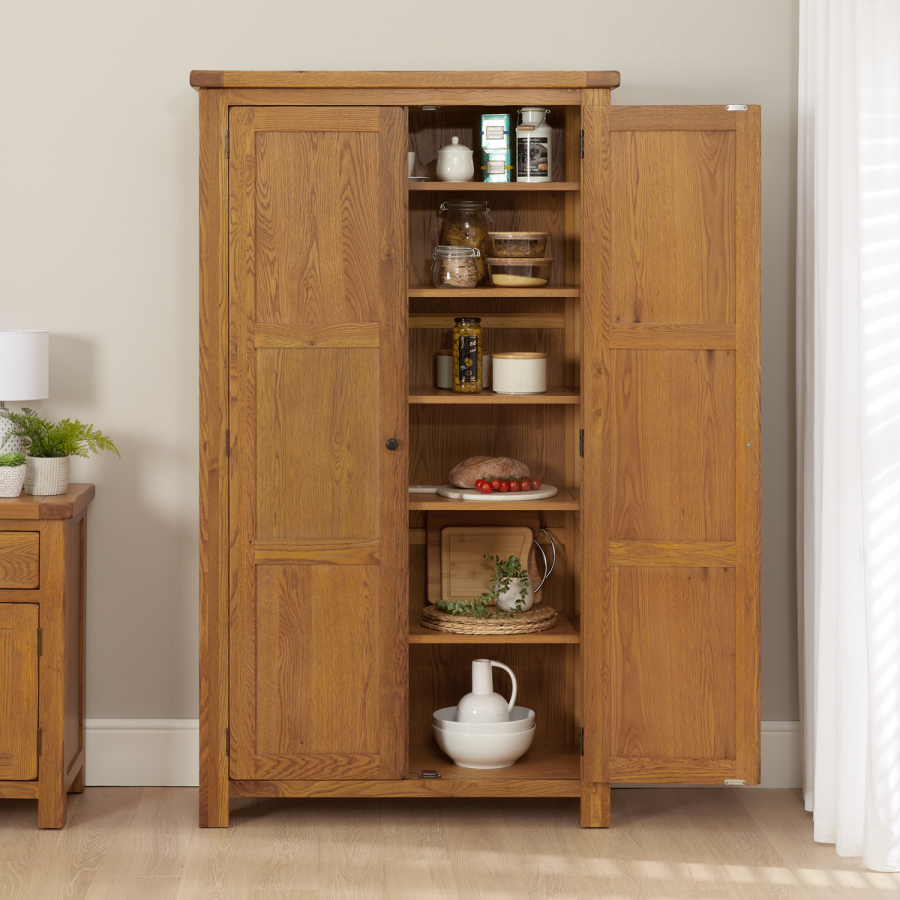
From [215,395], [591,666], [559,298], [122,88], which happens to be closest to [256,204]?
[215,395]

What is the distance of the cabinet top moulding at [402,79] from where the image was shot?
2.73m

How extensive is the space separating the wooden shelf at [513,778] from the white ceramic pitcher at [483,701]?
0.14m

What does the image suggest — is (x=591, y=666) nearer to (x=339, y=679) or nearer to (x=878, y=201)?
(x=339, y=679)

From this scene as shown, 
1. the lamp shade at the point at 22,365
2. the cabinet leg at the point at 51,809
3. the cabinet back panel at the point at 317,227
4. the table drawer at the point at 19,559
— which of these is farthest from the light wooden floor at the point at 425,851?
the cabinet back panel at the point at 317,227

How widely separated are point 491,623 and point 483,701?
244 millimetres

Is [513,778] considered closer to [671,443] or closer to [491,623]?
[491,623]

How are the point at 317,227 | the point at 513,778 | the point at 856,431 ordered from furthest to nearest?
the point at 513,778 < the point at 317,227 < the point at 856,431

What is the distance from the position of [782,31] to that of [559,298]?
1.07 m

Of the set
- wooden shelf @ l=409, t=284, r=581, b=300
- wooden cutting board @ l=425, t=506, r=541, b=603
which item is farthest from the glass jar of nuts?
wooden cutting board @ l=425, t=506, r=541, b=603

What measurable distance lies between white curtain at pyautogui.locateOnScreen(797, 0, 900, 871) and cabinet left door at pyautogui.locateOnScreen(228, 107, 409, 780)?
45.2 inches

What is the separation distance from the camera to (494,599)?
119 inches

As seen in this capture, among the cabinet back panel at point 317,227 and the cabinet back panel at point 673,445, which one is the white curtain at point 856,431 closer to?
the cabinet back panel at point 673,445

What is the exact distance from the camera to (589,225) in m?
2.78

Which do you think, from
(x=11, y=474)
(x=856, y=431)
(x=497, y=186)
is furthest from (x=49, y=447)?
(x=856, y=431)
